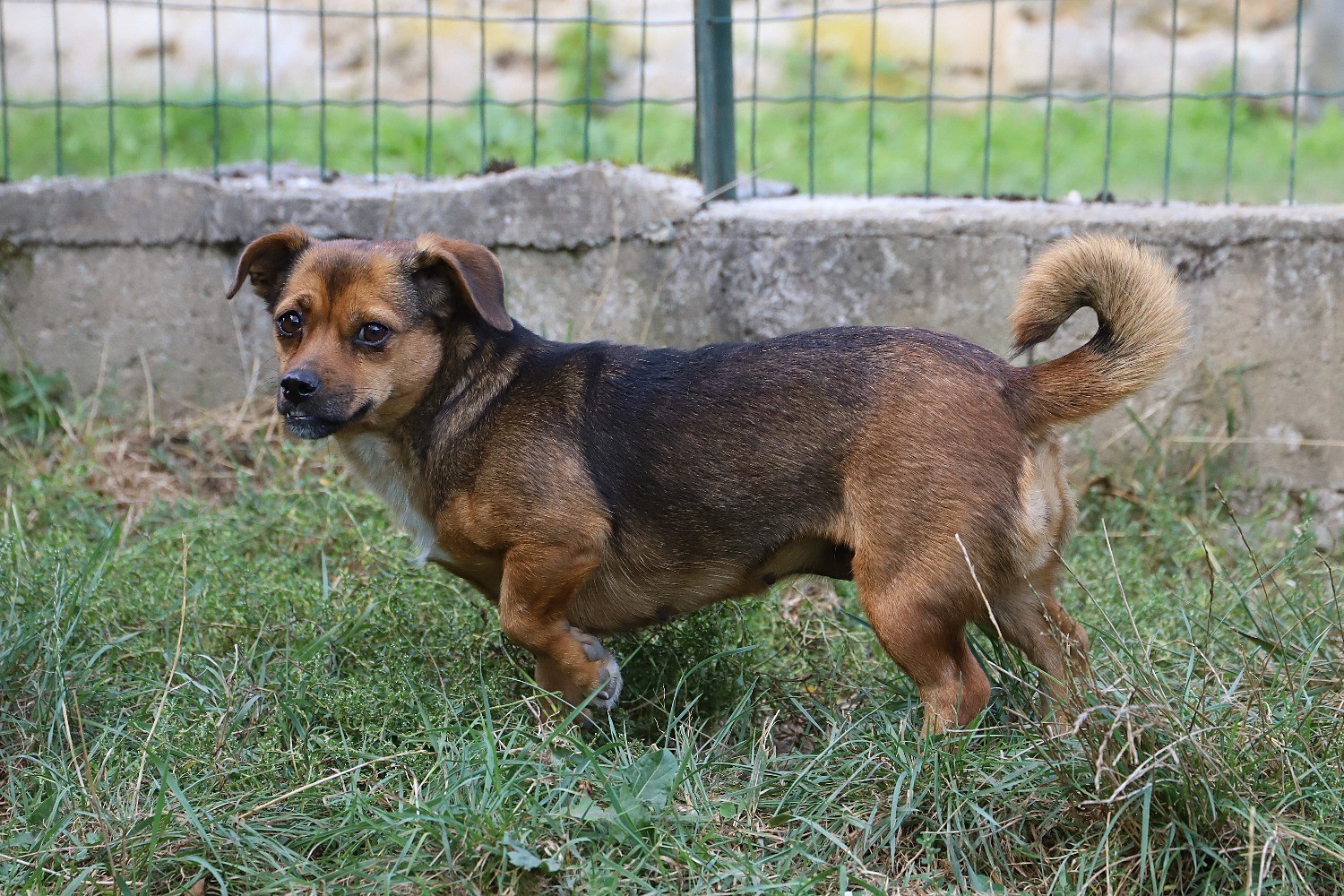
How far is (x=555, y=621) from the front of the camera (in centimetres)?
371

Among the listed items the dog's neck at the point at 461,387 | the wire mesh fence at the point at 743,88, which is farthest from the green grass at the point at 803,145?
the dog's neck at the point at 461,387

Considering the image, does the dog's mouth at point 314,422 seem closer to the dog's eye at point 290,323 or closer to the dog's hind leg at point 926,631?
the dog's eye at point 290,323

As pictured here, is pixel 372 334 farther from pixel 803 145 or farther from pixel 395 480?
pixel 803 145

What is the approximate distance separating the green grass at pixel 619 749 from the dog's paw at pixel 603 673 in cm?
14

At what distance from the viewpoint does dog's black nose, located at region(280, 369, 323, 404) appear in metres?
3.48

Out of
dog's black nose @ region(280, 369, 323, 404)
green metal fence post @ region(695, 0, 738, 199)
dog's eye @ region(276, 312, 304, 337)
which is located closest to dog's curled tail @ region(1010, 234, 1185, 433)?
dog's black nose @ region(280, 369, 323, 404)

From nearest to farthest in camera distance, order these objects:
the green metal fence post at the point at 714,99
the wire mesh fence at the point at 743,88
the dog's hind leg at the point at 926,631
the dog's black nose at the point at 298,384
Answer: the dog's hind leg at the point at 926,631 → the dog's black nose at the point at 298,384 → the green metal fence post at the point at 714,99 → the wire mesh fence at the point at 743,88

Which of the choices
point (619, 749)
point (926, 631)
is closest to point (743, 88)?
point (926, 631)

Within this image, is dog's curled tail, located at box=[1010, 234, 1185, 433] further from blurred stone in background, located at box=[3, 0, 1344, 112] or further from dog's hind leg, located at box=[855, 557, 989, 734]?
blurred stone in background, located at box=[3, 0, 1344, 112]

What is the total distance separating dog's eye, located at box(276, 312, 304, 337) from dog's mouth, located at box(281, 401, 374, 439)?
11.0 inches

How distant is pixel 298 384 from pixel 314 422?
12cm

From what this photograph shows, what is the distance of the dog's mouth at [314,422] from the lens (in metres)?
3.53

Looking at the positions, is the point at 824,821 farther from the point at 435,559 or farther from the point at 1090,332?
the point at 1090,332

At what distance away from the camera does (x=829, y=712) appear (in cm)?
364
